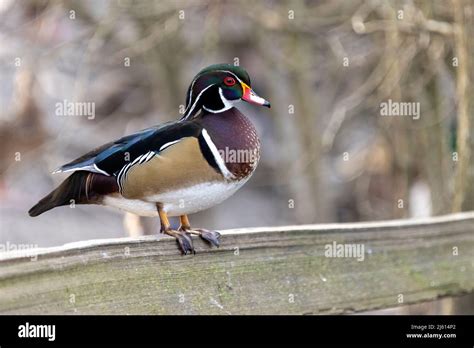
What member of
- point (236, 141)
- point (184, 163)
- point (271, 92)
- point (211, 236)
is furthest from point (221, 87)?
point (271, 92)

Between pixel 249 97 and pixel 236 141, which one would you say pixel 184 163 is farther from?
pixel 249 97

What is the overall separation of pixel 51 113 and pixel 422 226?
9.52 feet

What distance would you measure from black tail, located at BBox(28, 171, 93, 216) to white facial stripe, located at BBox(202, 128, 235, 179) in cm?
30

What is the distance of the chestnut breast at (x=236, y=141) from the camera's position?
2.19 metres

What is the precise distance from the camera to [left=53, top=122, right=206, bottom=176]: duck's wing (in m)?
2.21

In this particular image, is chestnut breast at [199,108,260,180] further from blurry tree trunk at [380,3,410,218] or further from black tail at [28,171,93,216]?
blurry tree trunk at [380,3,410,218]

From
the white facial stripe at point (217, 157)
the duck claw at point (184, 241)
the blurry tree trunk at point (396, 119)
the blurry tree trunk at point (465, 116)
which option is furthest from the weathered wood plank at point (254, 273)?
the blurry tree trunk at point (396, 119)

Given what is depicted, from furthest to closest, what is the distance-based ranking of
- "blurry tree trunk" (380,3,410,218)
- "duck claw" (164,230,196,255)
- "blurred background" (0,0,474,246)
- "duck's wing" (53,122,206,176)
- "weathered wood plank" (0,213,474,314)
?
"blurred background" (0,0,474,246)
"blurry tree trunk" (380,3,410,218)
"duck's wing" (53,122,206,176)
"duck claw" (164,230,196,255)
"weathered wood plank" (0,213,474,314)

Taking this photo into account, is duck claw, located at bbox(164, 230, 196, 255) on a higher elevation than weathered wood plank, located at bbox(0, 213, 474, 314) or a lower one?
higher

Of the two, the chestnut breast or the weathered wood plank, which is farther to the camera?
the chestnut breast

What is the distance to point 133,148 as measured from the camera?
2.25 meters

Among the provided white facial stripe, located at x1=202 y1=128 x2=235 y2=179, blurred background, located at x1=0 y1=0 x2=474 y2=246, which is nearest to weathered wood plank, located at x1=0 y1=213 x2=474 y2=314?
white facial stripe, located at x1=202 y1=128 x2=235 y2=179

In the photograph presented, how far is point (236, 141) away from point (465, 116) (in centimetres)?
129

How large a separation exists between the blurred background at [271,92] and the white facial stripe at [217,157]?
138cm
